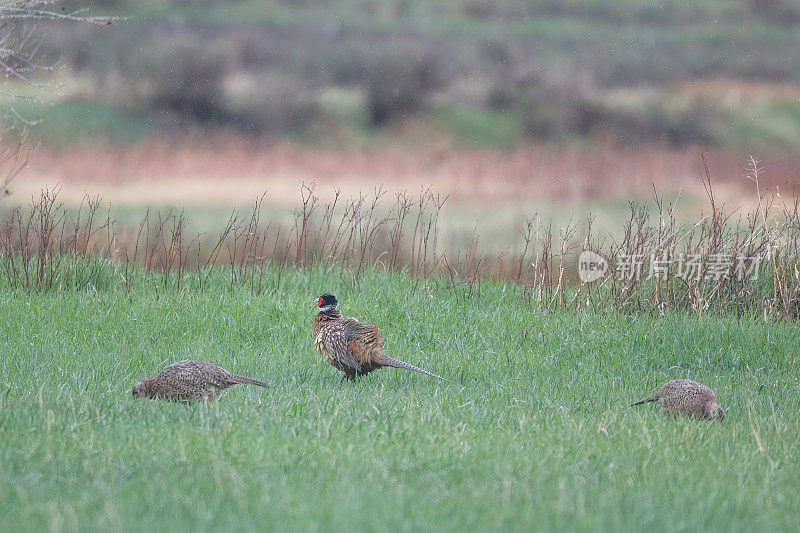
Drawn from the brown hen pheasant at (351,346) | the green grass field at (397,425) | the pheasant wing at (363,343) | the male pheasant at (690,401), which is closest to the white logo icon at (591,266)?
the green grass field at (397,425)

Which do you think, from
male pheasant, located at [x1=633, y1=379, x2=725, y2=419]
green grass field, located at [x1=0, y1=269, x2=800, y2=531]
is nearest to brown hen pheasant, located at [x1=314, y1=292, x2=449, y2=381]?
green grass field, located at [x1=0, y1=269, x2=800, y2=531]

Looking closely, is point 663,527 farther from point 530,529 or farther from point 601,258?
point 601,258

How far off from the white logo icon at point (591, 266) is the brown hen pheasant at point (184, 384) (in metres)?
6.25

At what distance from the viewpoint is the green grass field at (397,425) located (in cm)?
488

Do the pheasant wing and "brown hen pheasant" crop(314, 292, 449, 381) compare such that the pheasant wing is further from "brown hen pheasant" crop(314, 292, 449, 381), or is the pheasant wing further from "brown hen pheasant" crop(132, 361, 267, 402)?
"brown hen pheasant" crop(132, 361, 267, 402)

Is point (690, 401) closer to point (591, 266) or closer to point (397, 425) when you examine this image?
point (397, 425)

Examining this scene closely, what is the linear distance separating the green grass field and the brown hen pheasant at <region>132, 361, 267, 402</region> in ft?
0.72

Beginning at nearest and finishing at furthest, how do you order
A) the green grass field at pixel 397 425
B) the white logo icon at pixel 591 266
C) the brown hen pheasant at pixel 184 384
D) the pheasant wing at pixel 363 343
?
the green grass field at pixel 397 425
the brown hen pheasant at pixel 184 384
the pheasant wing at pixel 363 343
the white logo icon at pixel 591 266

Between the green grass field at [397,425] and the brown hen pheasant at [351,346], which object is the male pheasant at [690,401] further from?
the brown hen pheasant at [351,346]

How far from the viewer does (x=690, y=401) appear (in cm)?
764

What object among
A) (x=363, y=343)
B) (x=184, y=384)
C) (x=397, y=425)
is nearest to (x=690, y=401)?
(x=397, y=425)

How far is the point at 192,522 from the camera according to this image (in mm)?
4586

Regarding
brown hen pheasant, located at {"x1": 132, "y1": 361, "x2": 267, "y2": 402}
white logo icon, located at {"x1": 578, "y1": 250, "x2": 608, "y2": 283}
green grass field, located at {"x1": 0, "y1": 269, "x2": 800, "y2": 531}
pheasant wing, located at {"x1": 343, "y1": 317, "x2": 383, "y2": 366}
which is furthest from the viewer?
white logo icon, located at {"x1": 578, "y1": 250, "x2": 608, "y2": 283}

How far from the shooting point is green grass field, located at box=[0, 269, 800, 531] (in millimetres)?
4879
